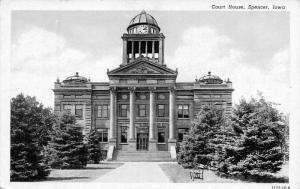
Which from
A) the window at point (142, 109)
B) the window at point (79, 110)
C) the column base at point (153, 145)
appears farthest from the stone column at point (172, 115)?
A: the window at point (79, 110)

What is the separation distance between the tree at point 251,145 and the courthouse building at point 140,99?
66.2 ft

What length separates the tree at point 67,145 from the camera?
27.9m

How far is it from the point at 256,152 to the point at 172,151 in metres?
20.8

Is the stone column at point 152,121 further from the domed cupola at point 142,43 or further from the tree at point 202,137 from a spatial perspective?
the tree at point 202,137

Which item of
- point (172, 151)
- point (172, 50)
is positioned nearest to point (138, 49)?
point (172, 151)

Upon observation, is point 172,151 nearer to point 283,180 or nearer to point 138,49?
point 138,49

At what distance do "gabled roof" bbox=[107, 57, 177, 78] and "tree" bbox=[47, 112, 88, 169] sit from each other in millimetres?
12036

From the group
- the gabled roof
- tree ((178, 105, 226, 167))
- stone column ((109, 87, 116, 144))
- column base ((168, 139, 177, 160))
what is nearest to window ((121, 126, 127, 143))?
stone column ((109, 87, 116, 144))

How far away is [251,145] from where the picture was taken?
1891 cm

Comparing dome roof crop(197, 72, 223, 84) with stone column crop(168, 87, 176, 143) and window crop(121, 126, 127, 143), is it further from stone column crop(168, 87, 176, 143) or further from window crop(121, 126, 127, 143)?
window crop(121, 126, 127, 143)

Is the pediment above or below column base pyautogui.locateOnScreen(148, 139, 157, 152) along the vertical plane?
above

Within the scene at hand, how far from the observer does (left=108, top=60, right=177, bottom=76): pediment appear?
4003 centimetres

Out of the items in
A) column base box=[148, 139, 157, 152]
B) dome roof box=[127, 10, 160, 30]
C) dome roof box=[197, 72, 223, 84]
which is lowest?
column base box=[148, 139, 157, 152]

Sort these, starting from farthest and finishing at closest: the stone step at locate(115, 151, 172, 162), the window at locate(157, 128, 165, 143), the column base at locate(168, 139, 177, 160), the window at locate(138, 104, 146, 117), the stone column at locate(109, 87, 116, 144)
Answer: the window at locate(138, 104, 146, 117) → the window at locate(157, 128, 165, 143) → the stone column at locate(109, 87, 116, 144) → the column base at locate(168, 139, 177, 160) → the stone step at locate(115, 151, 172, 162)
